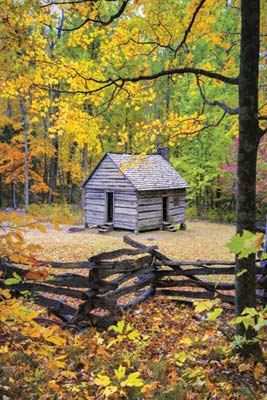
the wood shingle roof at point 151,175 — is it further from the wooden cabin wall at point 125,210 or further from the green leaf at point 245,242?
the green leaf at point 245,242

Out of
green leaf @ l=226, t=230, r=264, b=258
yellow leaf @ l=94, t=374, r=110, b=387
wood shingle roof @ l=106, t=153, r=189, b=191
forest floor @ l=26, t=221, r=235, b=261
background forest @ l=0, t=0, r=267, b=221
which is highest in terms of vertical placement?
background forest @ l=0, t=0, r=267, b=221

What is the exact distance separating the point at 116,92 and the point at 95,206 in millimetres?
14746

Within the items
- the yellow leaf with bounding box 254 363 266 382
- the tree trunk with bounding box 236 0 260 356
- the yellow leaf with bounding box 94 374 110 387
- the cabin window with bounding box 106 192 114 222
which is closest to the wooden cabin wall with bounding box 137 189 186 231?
the cabin window with bounding box 106 192 114 222

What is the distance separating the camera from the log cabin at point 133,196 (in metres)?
19.4

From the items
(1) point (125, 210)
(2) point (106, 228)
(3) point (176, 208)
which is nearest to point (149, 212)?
(1) point (125, 210)

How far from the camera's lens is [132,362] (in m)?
4.19

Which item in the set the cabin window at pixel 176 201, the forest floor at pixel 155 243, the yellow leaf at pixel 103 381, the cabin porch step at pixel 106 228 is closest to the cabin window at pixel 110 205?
the cabin porch step at pixel 106 228

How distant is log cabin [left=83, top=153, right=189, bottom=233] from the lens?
19.4 meters

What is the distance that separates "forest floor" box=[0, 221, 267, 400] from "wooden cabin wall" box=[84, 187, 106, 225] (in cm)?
1441

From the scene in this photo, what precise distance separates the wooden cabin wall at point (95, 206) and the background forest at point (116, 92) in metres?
3.06

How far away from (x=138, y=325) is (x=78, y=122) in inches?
143

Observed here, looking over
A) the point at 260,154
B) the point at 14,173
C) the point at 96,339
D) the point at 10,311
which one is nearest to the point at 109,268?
the point at 96,339

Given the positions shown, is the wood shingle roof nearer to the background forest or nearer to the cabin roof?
the cabin roof

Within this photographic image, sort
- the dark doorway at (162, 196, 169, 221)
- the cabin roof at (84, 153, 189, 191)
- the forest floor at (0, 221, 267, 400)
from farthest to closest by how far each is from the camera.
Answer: the dark doorway at (162, 196, 169, 221) → the cabin roof at (84, 153, 189, 191) → the forest floor at (0, 221, 267, 400)
